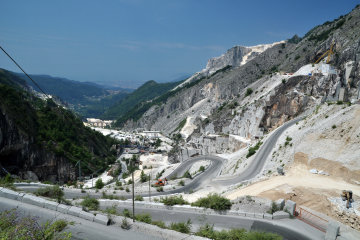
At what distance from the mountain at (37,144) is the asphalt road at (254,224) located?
115ft

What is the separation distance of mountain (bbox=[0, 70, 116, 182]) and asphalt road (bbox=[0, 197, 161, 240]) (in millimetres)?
33956

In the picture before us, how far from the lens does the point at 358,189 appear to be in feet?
48.1

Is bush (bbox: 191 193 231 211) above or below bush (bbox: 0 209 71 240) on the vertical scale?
below

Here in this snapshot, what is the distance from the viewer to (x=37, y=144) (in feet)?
136

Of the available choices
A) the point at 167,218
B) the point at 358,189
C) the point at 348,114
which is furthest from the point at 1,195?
the point at 348,114

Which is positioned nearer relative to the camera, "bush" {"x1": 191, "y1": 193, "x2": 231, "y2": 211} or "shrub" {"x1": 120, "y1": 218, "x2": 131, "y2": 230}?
"shrub" {"x1": 120, "y1": 218, "x2": 131, "y2": 230}

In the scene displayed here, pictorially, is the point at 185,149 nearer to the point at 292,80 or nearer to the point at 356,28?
the point at 292,80

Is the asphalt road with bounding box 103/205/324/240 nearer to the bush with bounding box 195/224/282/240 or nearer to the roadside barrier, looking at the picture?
the roadside barrier

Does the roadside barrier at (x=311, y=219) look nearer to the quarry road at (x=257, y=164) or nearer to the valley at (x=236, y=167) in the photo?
the valley at (x=236, y=167)

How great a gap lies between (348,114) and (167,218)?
1984 centimetres

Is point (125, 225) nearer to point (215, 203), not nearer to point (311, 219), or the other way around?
point (215, 203)

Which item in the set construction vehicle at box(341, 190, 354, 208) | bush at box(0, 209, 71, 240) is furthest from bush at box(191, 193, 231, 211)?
bush at box(0, 209, 71, 240)

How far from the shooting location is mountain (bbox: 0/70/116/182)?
120ft

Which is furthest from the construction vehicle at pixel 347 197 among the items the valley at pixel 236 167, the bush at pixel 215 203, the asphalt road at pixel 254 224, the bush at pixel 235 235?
the bush at pixel 235 235
